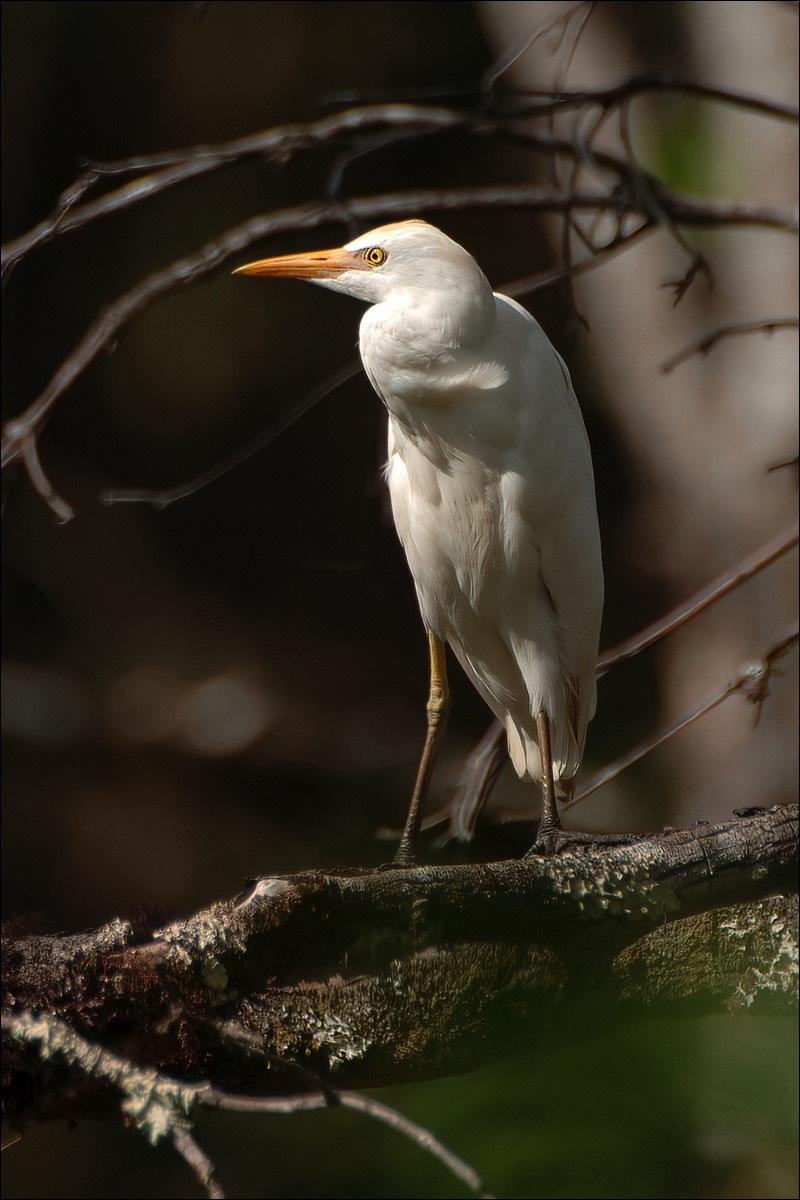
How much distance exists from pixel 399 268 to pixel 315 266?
3.8 inches

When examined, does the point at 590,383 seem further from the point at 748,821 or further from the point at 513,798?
the point at 748,821

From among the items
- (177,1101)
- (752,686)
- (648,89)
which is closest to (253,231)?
(648,89)

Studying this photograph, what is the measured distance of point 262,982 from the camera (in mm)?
837

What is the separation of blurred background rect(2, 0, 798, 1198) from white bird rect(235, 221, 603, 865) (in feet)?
4.56

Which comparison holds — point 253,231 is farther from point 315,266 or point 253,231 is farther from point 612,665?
point 612,665

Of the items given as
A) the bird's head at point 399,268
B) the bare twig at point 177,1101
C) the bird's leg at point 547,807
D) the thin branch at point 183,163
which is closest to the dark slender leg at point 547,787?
the bird's leg at point 547,807

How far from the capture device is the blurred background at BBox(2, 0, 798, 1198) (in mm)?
2965

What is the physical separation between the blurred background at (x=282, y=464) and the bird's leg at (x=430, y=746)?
4.53 feet

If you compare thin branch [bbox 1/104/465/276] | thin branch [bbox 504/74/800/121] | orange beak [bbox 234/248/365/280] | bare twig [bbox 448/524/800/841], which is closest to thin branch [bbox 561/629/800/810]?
bare twig [bbox 448/524/800/841]

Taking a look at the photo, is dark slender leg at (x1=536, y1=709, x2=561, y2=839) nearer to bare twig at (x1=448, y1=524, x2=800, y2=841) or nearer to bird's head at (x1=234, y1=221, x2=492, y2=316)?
bare twig at (x1=448, y1=524, x2=800, y2=841)

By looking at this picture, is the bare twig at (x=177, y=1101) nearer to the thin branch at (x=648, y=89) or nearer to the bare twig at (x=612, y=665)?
A: the bare twig at (x=612, y=665)

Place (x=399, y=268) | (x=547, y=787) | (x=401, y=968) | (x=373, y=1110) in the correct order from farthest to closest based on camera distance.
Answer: (x=547, y=787) → (x=399, y=268) → (x=401, y=968) → (x=373, y=1110)

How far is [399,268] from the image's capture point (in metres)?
1.22

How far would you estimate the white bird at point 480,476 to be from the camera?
1196 mm
